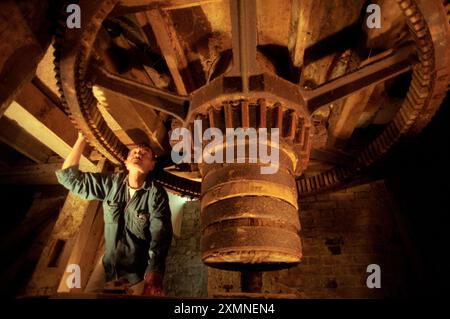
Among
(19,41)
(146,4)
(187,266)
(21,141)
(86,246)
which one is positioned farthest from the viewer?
(187,266)

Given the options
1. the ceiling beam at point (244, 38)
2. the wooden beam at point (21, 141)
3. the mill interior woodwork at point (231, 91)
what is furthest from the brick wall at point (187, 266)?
the ceiling beam at point (244, 38)

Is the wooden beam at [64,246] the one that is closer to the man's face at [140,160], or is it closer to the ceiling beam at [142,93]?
the man's face at [140,160]

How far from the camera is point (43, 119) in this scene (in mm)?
3045

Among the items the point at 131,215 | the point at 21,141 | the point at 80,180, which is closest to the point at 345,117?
the point at 131,215

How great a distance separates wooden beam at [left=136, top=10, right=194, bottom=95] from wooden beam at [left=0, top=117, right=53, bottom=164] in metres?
2.20

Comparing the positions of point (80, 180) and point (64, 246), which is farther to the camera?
point (64, 246)

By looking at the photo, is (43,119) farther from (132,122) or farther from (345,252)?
(345,252)

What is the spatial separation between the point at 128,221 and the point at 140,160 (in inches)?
22.0

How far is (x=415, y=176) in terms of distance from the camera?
11.6ft

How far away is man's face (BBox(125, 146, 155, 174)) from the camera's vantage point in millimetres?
2746

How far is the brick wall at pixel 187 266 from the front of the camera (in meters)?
4.81
